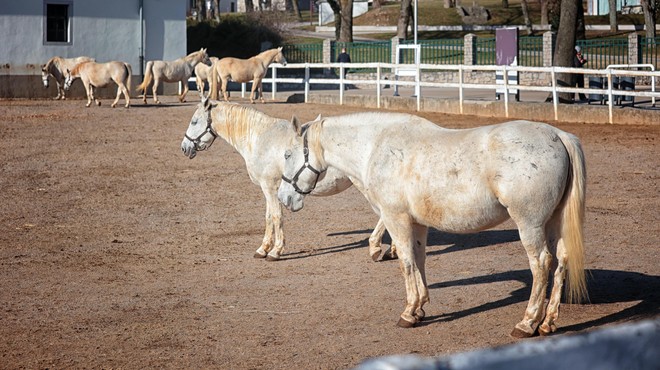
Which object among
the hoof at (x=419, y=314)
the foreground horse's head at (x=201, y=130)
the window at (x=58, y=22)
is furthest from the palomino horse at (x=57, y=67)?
the hoof at (x=419, y=314)

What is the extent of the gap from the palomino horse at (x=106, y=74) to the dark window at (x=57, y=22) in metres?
6.35

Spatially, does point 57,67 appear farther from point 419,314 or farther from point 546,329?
point 546,329

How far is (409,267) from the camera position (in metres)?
7.48

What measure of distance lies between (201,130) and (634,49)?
90.1ft

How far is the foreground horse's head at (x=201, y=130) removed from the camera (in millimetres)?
11016

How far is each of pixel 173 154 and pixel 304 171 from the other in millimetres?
11120

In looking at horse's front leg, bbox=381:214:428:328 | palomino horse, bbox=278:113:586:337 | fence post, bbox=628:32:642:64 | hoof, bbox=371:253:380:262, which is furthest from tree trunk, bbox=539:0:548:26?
horse's front leg, bbox=381:214:428:328

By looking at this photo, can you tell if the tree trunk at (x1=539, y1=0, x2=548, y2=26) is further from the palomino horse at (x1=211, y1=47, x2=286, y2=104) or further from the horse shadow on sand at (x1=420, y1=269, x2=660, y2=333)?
the horse shadow on sand at (x1=420, y1=269, x2=660, y2=333)

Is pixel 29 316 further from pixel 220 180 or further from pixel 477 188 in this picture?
pixel 220 180

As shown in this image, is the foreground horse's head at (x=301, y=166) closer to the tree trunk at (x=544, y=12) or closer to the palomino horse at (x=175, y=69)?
the palomino horse at (x=175, y=69)

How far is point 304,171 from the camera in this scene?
27.2ft

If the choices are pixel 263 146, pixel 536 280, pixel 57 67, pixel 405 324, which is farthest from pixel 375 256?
pixel 57 67

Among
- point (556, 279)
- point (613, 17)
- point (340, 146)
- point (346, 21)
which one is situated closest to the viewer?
point (556, 279)

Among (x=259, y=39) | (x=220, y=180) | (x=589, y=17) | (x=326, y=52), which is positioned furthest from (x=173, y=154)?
(x=589, y=17)
